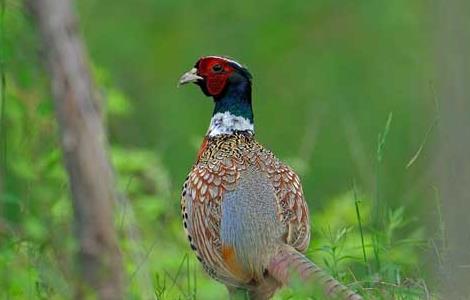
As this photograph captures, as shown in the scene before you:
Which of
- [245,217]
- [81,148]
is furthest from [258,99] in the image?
[81,148]

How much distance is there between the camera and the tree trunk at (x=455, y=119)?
339cm

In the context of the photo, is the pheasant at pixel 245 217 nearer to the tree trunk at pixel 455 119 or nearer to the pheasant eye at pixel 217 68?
the pheasant eye at pixel 217 68

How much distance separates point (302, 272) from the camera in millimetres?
5402

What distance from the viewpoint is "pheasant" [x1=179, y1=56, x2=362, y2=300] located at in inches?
227

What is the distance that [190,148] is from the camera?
11.6 meters

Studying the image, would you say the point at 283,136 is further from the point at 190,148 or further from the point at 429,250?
the point at 429,250

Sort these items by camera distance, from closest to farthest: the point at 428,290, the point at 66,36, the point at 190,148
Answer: the point at 66,36 → the point at 428,290 → the point at 190,148

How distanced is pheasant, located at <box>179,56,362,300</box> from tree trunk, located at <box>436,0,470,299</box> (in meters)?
1.92

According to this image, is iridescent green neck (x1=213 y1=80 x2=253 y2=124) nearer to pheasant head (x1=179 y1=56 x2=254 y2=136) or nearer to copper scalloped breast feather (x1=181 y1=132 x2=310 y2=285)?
pheasant head (x1=179 y1=56 x2=254 y2=136)

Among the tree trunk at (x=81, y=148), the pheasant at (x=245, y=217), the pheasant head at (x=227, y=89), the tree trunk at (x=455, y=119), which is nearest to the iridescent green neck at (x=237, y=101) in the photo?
the pheasant head at (x=227, y=89)

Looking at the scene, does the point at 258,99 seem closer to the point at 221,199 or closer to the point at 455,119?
the point at 221,199

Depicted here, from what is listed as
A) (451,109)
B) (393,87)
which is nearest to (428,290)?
(451,109)

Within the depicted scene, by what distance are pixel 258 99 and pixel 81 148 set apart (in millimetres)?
8220

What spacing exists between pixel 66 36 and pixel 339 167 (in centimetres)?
714
